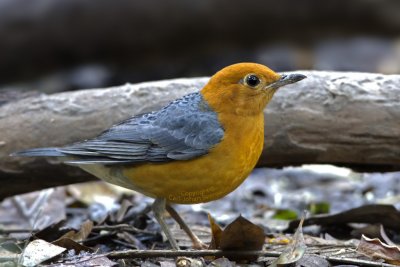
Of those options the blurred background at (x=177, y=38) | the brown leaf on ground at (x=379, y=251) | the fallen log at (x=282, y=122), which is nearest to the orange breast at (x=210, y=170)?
the fallen log at (x=282, y=122)

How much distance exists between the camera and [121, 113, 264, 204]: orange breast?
17.9 feet

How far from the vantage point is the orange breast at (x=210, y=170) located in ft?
17.9

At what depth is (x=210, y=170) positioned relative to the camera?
5457 mm

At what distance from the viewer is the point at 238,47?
42.2 ft

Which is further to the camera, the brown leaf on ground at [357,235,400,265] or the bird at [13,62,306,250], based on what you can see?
the bird at [13,62,306,250]

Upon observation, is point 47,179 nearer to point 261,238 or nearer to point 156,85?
point 156,85

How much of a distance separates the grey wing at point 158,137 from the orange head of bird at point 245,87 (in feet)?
0.49

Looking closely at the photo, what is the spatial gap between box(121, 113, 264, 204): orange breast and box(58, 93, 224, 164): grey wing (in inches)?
3.1

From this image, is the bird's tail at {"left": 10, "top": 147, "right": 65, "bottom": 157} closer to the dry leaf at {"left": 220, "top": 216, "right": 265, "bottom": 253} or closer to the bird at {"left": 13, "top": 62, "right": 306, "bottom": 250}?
the bird at {"left": 13, "top": 62, "right": 306, "bottom": 250}

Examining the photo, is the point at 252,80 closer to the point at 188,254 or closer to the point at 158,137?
the point at 158,137

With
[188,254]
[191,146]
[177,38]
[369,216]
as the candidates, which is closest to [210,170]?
[191,146]

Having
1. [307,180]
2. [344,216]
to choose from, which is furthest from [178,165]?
[307,180]

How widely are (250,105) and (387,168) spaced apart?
142 centimetres

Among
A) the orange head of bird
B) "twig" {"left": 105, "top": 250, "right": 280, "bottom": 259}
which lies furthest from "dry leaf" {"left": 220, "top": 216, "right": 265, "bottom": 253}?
the orange head of bird
